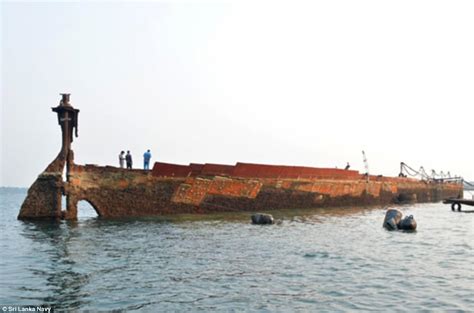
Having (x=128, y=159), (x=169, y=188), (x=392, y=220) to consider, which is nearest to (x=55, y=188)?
(x=128, y=159)

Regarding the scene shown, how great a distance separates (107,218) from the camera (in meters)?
19.0

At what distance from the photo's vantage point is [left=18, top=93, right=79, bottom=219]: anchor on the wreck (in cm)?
1767

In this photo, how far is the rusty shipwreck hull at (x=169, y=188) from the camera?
17.9 m

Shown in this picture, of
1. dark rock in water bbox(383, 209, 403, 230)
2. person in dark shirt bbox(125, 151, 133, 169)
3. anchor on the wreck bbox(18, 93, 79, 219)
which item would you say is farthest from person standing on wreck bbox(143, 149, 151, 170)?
dark rock in water bbox(383, 209, 403, 230)

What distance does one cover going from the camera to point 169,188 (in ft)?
66.8

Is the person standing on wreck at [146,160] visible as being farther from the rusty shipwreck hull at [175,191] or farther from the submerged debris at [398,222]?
the submerged debris at [398,222]

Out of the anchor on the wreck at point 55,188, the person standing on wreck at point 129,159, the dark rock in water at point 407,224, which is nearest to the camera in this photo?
the dark rock in water at point 407,224

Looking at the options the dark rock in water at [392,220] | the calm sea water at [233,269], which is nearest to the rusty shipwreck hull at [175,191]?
the calm sea water at [233,269]

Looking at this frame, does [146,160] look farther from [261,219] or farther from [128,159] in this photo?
[261,219]

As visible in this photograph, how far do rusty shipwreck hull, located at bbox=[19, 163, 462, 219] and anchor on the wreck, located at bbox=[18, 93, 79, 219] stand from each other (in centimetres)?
4

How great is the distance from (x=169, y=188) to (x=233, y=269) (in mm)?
11247

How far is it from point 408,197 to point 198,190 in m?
25.1

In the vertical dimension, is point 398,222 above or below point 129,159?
below

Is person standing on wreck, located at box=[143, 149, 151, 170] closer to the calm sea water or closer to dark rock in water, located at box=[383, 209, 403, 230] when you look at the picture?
the calm sea water
